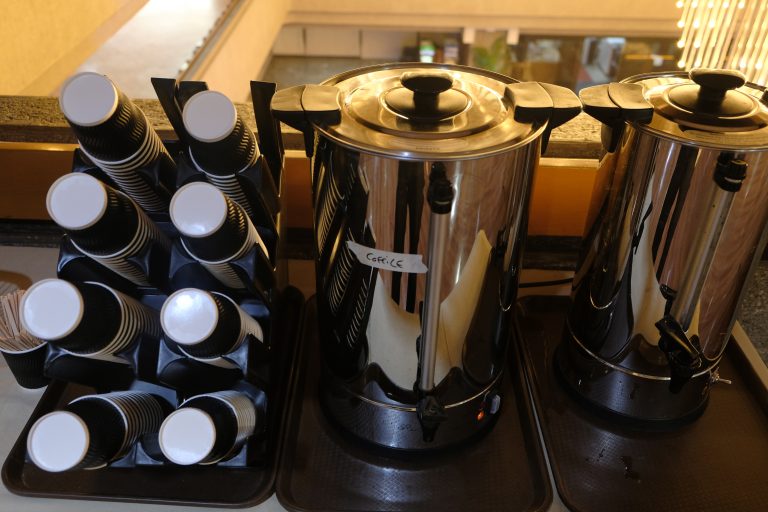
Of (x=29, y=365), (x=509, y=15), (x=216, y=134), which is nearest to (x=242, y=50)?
(x=509, y=15)

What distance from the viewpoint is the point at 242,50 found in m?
2.85

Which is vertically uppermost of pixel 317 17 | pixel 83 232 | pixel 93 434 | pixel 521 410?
pixel 83 232

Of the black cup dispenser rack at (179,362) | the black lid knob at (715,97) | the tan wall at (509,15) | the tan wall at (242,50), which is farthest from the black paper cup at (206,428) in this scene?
the tan wall at (509,15)

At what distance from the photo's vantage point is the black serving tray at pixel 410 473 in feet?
2.00

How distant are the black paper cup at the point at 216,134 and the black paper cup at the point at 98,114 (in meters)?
0.05

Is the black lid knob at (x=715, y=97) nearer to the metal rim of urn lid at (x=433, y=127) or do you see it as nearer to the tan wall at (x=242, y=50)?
the metal rim of urn lid at (x=433, y=127)

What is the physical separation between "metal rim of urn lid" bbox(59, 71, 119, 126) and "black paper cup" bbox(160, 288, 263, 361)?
155 millimetres

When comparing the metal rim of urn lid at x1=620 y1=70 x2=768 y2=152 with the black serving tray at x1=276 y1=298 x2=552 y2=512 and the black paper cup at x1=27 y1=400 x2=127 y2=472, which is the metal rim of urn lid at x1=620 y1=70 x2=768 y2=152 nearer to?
the black serving tray at x1=276 y1=298 x2=552 y2=512

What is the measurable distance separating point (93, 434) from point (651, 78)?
610 mm

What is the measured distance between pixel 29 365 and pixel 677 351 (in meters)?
0.68

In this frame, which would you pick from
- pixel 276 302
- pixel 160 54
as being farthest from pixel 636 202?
pixel 160 54

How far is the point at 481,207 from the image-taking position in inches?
19.3

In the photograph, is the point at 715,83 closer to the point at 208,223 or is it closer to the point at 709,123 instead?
the point at 709,123

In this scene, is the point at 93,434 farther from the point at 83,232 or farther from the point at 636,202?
the point at 636,202
